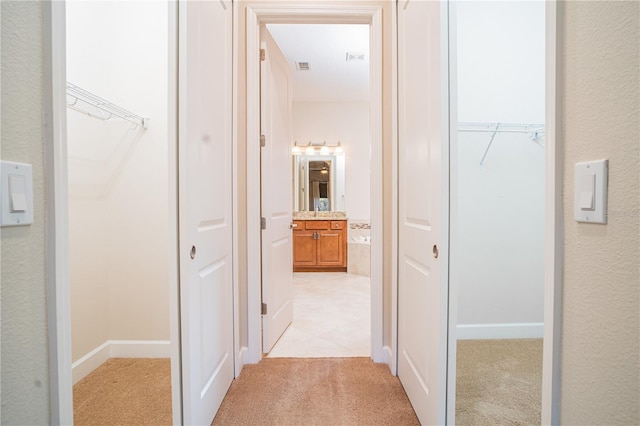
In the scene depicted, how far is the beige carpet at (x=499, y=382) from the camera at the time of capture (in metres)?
1.62

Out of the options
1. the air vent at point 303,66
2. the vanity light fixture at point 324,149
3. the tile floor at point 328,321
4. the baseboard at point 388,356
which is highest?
the air vent at point 303,66

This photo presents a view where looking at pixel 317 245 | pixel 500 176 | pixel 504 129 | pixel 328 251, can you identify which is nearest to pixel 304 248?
pixel 317 245

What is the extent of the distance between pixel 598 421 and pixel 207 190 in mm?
1472

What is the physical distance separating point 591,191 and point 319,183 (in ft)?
17.0

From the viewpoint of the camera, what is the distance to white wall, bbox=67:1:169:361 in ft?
6.86

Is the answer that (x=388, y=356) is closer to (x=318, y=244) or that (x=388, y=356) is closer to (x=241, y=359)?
(x=241, y=359)

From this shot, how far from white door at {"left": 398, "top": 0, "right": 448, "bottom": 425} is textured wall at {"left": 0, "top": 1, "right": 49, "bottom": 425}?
4.12ft

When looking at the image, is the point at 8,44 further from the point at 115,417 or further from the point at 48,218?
the point at 115,417

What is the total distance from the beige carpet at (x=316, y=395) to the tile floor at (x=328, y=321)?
178 mm

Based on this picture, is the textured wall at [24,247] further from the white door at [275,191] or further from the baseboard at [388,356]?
the baseboard at [388,356]

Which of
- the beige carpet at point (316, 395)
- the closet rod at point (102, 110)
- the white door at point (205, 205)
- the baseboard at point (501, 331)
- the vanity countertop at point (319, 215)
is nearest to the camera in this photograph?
the white door at point (205, 205)

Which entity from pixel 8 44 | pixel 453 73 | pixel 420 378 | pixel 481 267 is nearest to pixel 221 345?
pixel 420 378

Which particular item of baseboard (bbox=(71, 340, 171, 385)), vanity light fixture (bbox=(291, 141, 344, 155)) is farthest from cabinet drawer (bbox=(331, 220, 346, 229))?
baseboard (bbox=(71, 340, 171, 385))

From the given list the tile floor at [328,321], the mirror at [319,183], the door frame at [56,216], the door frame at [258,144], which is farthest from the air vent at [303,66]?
the door frame at [56,216]
